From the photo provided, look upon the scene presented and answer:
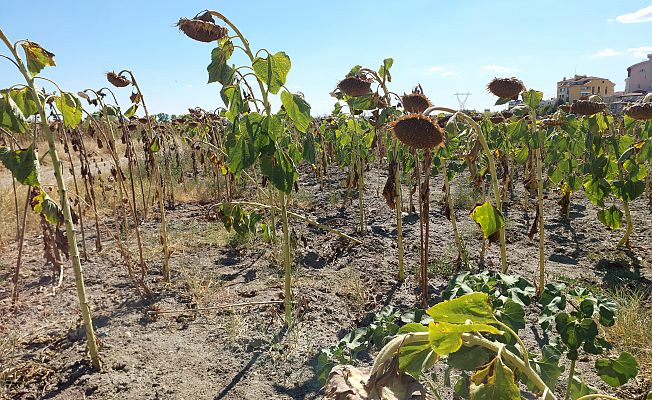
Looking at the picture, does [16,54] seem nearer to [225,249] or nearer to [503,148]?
[225,249]

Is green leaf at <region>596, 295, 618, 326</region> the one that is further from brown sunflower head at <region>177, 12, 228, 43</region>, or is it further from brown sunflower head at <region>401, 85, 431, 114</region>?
brown sunflower head at <region>177, 12, 228, 43</region>

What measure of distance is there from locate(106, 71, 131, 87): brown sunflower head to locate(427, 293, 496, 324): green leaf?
328 centimetres

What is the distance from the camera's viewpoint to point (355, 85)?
3135 millimetres

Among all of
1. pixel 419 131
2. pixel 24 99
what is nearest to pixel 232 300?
pixel 24 99

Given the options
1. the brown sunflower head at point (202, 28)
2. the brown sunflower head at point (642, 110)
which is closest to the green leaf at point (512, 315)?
the brown sunflower head at point (202, 28)

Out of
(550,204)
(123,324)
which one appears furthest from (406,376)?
(550,204)

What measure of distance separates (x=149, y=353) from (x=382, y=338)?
5.88ft

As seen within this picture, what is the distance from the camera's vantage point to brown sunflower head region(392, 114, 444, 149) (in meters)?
1.91

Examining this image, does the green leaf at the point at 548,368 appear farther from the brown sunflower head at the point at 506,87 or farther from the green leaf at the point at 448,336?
the brown sunflower head at the point at 506,87

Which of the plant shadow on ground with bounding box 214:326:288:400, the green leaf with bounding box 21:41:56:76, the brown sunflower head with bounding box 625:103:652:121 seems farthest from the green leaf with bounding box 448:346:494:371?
the brown sunflower head with bounding box 625:103:652:121

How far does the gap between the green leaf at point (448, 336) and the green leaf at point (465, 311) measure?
0.04m

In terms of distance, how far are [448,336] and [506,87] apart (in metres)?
2.32

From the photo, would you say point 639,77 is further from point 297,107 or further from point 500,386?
point 500,386

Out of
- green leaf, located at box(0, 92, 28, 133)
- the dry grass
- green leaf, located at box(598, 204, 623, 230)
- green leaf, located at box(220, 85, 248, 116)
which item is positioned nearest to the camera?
green leaf, located at box(0, 92, 28, 133)
